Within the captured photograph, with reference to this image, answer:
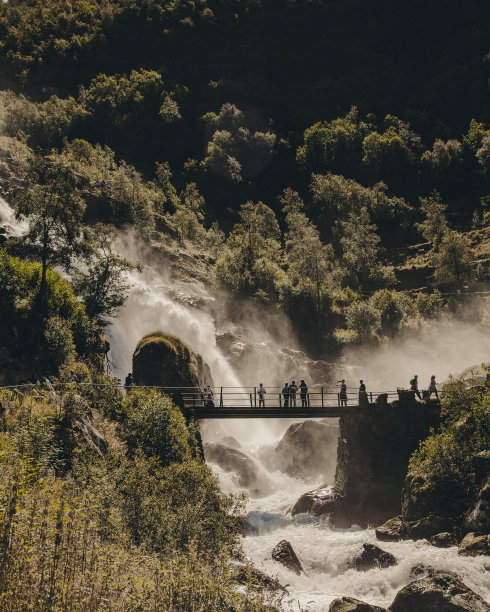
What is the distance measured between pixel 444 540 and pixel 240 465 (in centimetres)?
2183

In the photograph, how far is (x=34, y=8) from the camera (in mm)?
185125

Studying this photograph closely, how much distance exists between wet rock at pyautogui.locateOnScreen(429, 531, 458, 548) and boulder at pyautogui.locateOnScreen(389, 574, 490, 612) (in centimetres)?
709

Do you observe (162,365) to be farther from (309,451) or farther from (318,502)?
(309,451)

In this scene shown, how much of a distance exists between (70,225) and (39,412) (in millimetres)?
20338

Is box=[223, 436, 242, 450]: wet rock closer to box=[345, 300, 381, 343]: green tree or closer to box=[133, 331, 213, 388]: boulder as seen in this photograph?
box=[133, 331, 213, 388]: boulder

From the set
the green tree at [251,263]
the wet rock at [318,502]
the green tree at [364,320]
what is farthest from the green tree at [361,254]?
the wet rock at [318,502]

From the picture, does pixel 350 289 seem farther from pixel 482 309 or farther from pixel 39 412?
pixel 39 412

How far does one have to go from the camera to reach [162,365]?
3978 centimetres

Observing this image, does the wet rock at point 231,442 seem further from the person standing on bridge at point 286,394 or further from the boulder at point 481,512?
the boulder at point 481,512

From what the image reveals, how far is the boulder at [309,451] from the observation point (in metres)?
47.7

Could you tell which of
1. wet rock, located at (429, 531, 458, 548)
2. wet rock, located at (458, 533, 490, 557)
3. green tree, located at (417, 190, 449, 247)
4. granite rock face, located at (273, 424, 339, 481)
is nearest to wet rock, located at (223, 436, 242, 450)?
granite rock face, located at (273, 424, 339, 481)

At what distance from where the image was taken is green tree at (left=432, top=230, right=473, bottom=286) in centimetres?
7931

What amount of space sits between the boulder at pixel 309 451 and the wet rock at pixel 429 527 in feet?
60.1

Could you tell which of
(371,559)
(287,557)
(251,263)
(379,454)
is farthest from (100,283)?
(251,263)
